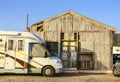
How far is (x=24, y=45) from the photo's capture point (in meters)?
16.9

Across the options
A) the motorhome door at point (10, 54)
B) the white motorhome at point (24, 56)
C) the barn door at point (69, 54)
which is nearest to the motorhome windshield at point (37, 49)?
the white motorhome at point (24, 56)

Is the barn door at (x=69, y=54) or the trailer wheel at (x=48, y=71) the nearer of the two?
the trailer wheel at (x=48, y=71)

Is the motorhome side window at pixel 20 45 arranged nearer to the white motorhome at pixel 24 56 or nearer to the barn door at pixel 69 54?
the white motorhome at pixel 24 56

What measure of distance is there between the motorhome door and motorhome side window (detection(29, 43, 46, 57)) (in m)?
1.13

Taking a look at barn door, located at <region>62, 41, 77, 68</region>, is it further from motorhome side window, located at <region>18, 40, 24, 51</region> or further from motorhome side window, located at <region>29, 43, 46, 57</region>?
motorhome side window, located at <region>18, 40, 24, 51</region>

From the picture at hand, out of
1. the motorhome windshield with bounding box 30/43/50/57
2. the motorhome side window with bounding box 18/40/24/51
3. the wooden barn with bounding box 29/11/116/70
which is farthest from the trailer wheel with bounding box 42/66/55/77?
the wooden barn with bounding box 29/11/116/70

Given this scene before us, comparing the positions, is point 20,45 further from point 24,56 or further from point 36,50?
point 36,50

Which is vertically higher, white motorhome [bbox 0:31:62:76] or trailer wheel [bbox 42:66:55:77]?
white motorhome [bbox 0:31:62:76]

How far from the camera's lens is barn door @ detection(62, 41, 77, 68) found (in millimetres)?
21719

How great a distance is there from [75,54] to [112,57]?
10.0ft

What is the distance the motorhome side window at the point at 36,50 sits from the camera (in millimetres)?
16906

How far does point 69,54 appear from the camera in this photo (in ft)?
71.3

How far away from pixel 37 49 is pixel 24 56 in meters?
0.95

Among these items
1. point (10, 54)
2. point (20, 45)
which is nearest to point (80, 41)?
point (20, 45)
